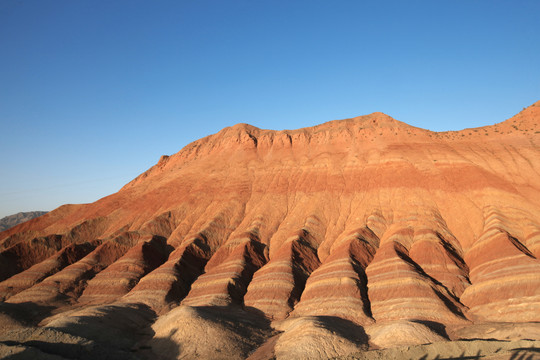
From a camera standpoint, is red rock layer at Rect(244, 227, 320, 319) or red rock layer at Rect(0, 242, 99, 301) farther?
red rock layer at Rect(0, 242, 99, 301)

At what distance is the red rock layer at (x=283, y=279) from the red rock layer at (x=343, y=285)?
1375mm

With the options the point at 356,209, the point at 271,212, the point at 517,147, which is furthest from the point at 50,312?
the point at 517,147

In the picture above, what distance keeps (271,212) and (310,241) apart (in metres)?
11.2

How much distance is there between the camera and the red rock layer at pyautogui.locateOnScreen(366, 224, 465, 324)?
3528 centimetres

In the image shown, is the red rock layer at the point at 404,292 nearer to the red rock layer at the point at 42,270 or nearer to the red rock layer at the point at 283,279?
the red rock layer at the point at 283,279

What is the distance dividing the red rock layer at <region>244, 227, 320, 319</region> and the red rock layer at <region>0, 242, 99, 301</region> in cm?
3169

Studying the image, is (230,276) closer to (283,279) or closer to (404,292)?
(283,279)

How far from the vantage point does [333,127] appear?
271 ft

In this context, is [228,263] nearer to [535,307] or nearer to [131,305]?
[131,305]

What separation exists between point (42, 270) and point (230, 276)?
30.8m

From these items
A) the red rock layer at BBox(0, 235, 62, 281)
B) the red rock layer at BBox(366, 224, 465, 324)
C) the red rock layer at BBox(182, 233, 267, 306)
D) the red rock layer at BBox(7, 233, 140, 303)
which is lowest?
the red rock layer at BBox(366, 224, 465, 324)

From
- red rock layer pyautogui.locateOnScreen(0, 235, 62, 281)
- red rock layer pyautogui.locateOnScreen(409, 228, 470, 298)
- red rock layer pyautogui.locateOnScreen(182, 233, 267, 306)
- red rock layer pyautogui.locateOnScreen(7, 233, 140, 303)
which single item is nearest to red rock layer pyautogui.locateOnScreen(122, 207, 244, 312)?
red rock layer pyautogui.locateOnScreen(182, 233, 267, 306)

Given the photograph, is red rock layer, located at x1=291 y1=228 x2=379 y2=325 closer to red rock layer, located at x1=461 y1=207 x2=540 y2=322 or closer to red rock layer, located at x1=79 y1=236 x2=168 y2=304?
red rock layer, located at x1=461 y1=207 x2=540 y2=322

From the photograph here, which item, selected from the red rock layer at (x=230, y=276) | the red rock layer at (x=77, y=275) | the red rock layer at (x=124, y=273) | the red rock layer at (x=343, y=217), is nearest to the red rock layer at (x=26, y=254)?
the red rock layer at (x=343, y=217)
